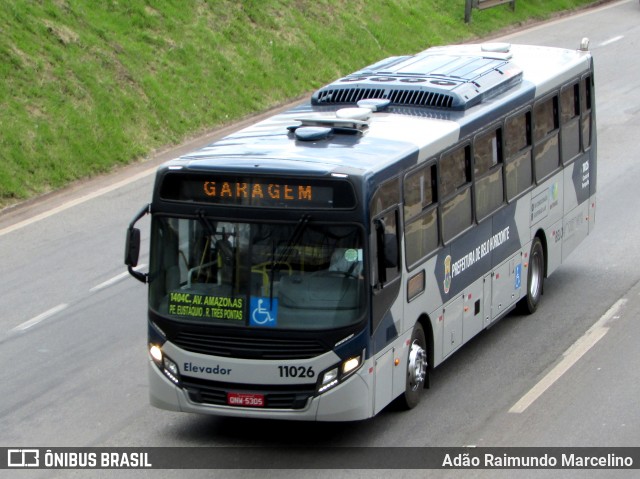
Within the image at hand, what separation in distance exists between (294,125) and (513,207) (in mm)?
3390

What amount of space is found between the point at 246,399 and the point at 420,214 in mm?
2548

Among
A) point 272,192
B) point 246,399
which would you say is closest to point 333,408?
point 246,399

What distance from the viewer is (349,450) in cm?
1184

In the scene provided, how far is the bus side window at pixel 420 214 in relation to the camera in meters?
12.3

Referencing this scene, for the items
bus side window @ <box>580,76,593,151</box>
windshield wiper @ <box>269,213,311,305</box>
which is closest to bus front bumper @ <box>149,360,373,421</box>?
windshield wiper @ <box>269,213,311,305</box>

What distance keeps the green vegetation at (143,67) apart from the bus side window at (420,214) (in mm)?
10500

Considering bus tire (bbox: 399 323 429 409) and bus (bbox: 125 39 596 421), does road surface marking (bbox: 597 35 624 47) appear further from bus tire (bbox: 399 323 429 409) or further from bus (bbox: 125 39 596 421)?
bus tire (bbox: 399 323 429 409)

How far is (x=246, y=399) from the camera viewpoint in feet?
37.5

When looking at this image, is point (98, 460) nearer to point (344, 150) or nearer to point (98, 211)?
point (344, 150)

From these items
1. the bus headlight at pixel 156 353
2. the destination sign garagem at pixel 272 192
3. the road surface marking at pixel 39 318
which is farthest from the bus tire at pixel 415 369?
the road surface marking at pixel 39 318

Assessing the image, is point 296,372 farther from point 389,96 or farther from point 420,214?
point 389,96

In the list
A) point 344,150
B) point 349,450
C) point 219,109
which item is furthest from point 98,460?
point 219,109

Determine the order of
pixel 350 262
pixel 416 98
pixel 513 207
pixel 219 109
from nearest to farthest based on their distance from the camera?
pixel 350 262 → pixel 416 98 → pixel 513 207 → pixel 219 109

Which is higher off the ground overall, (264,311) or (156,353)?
(264,311)
